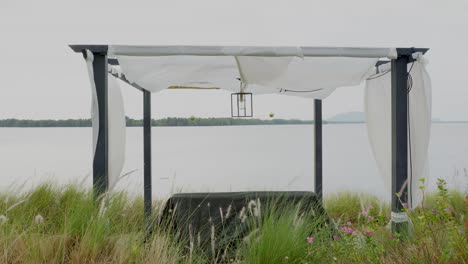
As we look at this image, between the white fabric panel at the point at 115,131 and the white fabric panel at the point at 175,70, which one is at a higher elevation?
the white fabric panel at the point at 175,70

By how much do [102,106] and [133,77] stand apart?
2.56 ft

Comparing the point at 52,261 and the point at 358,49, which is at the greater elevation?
the point at 358,49

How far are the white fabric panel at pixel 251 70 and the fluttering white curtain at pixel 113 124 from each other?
0.30 metres

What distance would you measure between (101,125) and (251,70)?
1447 mm

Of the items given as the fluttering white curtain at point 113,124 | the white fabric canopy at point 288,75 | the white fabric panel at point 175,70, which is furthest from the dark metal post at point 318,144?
the fluttering white curtain at point 113,124

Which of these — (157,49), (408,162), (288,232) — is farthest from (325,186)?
(157,49)

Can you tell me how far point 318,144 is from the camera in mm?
4902

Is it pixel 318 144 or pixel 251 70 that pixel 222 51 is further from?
pixel 318 144

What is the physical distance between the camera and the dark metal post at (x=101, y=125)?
3074 mm

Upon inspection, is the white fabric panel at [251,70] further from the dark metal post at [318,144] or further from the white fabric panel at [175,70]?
the dark metal post at [318,144]

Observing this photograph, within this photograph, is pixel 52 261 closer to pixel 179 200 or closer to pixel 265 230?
pixel 265 230

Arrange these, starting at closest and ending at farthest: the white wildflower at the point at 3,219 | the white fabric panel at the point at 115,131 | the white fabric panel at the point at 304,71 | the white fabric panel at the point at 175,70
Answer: the white wildflower at the point at 3,219 < the white fabric panel at the point at 115,131 < the white fabric panel at the point at 304,71 < the white fabric panel at the point at 175,70

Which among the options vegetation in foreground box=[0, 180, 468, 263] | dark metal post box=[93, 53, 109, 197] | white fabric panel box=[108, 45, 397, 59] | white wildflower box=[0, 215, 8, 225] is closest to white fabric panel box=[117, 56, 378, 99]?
Result: white fabric panel box=[108, 45, 397, 59]

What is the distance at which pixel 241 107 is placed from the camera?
12.9 feet
